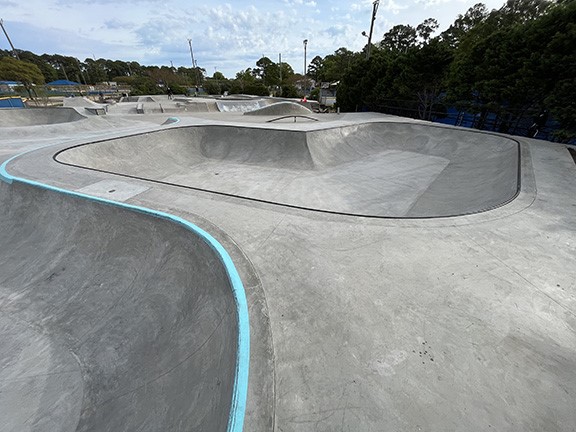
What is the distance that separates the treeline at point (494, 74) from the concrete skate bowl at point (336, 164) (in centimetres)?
301

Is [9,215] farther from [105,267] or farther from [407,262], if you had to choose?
[407,262]

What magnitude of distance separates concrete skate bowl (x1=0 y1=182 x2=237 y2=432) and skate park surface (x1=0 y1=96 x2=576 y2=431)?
0.10 ft

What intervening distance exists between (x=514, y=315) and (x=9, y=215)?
36.3ft

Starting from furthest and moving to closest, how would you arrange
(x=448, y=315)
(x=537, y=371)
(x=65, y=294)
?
1. (x=65, y=294)
2. (x=448, y=315)
3. (x=537, y=371)

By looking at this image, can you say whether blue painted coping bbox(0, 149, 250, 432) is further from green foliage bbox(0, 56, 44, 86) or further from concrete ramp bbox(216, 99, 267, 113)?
green foliage bbox(0, 56, 44, 86)

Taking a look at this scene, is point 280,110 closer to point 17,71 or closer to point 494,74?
point 494,74

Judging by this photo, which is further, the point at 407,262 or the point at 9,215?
the point at 9,215

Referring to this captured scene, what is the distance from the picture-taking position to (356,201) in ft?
31.0

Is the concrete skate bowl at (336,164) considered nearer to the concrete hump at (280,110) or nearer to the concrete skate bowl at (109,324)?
the concrete skate bowl at (109,324)

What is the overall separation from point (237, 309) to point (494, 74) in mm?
19255

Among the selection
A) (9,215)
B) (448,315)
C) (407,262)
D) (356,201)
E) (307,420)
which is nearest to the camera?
(307,420)

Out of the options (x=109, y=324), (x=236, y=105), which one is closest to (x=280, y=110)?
(x=236, y=105)

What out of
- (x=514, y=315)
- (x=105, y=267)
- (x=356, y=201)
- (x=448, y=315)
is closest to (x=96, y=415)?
(x=105, y=267)

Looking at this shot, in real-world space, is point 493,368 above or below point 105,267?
above
